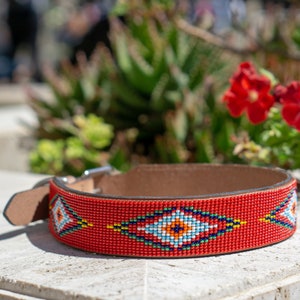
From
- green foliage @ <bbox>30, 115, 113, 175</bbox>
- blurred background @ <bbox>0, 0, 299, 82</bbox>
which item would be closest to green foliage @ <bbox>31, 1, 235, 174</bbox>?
green foliage @ <bbox>30, 115, 113, 175</bbox>

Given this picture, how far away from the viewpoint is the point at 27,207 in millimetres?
2000

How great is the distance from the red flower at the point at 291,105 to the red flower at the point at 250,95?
0.24 feet

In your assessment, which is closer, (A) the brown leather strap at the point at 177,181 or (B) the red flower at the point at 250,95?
(A) the brown leather strap at the point at 177,181

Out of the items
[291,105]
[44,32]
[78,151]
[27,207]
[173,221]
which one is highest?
[291,105]

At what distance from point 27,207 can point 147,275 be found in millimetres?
539

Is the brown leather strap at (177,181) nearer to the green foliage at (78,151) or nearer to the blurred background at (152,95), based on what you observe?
the blurred background at (152,95)

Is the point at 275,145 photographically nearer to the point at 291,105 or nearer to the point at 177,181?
the point at 291,105

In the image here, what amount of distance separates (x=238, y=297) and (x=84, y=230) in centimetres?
43

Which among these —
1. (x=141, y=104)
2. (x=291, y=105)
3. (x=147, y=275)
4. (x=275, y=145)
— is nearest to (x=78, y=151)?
(x=141, y=104)

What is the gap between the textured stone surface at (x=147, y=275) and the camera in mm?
1463

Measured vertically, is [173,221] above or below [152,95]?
above

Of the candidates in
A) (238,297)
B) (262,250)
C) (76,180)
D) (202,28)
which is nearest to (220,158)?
(202,28)

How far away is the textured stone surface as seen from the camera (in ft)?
4.80

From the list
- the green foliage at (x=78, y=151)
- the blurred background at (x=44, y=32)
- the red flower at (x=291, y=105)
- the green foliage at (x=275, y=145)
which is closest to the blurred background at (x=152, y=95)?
the green foliage at (x=78, y=151)
